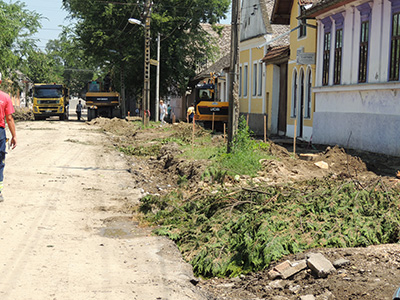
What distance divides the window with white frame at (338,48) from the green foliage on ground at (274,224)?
14.8 meters

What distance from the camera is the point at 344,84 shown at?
22.3 m

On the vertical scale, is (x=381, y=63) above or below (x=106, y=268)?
above

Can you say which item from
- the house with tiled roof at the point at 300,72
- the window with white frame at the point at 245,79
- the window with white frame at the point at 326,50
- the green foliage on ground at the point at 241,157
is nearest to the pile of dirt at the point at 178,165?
the green foliage on ground at the point at 241,157

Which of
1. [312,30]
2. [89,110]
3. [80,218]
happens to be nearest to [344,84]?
[312,30]

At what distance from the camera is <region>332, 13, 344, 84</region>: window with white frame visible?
75.4 ft

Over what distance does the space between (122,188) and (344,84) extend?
39.5 ft

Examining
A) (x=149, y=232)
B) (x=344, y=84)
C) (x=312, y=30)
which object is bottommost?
(x=149, y=232)

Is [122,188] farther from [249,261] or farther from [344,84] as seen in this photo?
[344,84]

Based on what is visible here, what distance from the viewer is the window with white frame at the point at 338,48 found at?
2297 cm

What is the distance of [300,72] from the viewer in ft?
93.9

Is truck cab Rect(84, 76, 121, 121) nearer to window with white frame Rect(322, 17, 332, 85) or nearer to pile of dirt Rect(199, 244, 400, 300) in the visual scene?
window with white frame Rect(322, 17, 332, 85)

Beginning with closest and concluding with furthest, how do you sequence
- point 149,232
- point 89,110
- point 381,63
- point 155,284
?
point 155,284 < point 149,232 < point 381,63 < point 89,110

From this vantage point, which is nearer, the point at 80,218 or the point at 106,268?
the point at 106,268

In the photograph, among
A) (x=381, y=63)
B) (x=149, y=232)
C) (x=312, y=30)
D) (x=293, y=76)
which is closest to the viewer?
(x=149, y=232)
